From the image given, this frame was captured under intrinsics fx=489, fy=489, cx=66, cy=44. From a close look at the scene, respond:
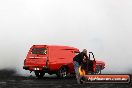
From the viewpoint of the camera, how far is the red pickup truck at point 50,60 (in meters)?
27.7

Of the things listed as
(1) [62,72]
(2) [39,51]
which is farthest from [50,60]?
(1) [62,72]

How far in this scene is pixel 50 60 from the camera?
27.7 metres

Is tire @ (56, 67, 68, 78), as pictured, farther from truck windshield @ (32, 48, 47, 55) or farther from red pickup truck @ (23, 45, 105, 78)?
truck windshield @ (32, 48, 47, 55)

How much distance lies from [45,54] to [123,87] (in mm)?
8656

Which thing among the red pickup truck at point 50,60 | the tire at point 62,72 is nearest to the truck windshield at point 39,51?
the red pickup truck at point 50,60

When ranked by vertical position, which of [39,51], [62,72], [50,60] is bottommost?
[62,72]

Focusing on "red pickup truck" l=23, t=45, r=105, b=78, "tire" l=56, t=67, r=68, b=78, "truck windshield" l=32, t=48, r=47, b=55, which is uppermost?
"truck windshield" l=32, t=48, r=47, b=55

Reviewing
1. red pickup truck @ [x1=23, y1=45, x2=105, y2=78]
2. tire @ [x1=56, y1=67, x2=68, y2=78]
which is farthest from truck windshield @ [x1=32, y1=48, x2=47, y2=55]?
tire @ [x1=56, y1=67, x2=68, y2=78]

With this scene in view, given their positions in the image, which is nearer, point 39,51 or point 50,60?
point 50,60

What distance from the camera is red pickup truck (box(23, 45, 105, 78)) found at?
2774cm

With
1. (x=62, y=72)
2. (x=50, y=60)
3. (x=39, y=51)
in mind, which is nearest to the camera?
(x=50, y=60)

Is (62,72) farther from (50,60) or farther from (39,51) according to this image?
(39,51)

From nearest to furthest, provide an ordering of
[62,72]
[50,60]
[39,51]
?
[50,60] → [39,51] → [62,72]

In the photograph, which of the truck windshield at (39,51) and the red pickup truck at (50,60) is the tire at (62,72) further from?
the truck windshield at (39,51)
